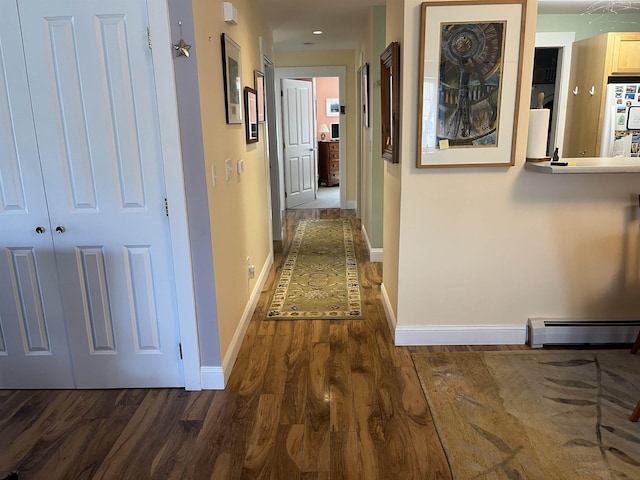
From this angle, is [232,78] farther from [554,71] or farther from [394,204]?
[554,71]

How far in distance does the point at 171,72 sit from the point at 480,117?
1.56m

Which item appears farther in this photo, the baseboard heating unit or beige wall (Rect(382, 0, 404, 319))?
the baseboard heating unit

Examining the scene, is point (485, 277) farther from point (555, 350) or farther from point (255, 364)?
point (255, 364)

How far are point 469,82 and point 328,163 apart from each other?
7417 mm

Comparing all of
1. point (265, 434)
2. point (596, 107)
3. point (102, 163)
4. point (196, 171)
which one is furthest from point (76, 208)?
point (596, 107)

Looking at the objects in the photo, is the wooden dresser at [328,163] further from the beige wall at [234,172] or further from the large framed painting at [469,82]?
the large framed painting at [469,82]

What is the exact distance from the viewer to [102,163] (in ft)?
6.89

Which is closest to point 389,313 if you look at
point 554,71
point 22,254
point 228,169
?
point 228,169

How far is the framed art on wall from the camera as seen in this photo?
2.52 meters

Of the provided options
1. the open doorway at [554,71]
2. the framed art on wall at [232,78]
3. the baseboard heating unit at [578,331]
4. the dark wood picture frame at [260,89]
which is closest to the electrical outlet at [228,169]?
the framed art on wall at [232,78]

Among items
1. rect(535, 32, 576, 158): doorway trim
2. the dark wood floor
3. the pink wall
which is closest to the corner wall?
the dark wood floor

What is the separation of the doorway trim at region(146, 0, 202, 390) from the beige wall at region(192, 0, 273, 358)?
0.11m

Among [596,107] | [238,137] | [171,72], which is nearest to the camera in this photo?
[171,72]

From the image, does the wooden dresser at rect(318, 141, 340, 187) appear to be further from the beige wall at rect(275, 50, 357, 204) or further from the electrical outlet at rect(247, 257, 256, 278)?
the electrical outlet at rect(247, 257, 256, 278)
